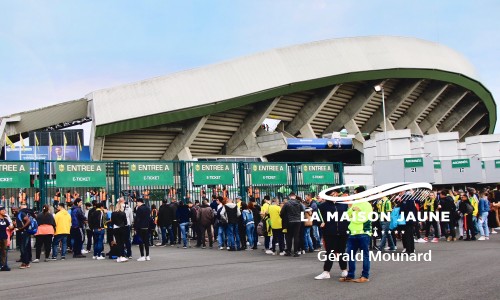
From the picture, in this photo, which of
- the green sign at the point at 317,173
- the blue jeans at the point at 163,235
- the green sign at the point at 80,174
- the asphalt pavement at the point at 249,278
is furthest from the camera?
the green sign at the point at 317,173

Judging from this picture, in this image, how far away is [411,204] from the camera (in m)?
13.9

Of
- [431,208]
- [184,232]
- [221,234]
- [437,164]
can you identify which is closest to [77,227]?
[184,232]

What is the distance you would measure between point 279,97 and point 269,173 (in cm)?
2270

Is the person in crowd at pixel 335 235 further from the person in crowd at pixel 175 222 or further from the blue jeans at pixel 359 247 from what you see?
the person in crowd at pixel 175 222

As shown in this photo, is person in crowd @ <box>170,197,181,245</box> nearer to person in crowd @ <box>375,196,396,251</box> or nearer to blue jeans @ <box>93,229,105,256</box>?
blue jeans @ <box>93,229,105,256</box>

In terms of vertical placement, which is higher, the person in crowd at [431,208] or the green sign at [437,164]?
the green sign at [437,164]

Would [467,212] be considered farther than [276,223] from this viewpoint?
Yes

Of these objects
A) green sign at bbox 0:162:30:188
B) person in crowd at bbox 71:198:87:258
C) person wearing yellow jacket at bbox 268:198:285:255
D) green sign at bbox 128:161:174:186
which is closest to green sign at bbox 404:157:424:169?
green sign at bbox 128:161:174:186

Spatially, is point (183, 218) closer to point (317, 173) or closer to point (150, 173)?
point (150, 173)

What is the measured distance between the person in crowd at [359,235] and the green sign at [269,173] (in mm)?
11736

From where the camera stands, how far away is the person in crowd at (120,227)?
43.5ft

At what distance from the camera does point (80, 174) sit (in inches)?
690

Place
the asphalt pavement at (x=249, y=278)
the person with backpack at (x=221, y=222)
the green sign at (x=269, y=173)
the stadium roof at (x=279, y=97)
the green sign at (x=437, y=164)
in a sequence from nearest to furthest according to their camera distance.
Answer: the asphalt pavement at (x=249, y=278), the person with backpack at (x=221, y=222), the green sign at (x=269, y=173), the green sign at (x=437, y=164), the stadium roof at (x=279, y=97)

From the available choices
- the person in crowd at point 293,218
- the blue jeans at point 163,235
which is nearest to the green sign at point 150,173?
the blue jeans at point 163,235
